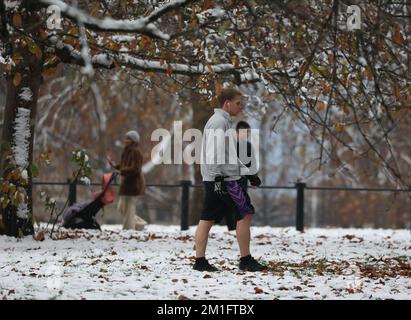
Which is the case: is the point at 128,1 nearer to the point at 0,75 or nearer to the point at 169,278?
the point at 0,75

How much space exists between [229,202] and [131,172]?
6151 mm

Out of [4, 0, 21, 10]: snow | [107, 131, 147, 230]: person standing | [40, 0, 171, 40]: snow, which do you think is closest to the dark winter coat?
[107, 131, 147, 230]: person standing

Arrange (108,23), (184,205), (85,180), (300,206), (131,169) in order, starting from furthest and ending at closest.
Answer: (300,206) → (184,205) → (131,169) → (85,180) → (108,23)

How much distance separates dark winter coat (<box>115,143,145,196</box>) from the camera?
13927mm

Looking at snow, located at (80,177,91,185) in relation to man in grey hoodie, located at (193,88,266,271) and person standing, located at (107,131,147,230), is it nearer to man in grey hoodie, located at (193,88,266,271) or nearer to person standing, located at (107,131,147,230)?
person standing, located at (107,131,147,230)

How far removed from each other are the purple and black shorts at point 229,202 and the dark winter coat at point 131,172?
5912 mm

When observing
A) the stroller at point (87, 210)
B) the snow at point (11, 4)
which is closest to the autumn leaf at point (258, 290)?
the snow at point (11, 4)

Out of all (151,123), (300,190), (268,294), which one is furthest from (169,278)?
(151,123)

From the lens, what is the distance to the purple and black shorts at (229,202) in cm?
800

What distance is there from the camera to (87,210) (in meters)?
13.7

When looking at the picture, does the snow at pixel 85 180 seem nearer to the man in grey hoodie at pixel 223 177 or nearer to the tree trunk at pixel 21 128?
the tree trunk at pixel 21 128

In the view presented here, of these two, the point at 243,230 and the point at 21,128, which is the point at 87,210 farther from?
the point at 243,230

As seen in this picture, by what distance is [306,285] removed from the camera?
757 cm

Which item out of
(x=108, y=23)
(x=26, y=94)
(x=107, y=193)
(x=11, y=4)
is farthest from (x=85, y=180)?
(x=108, y=23)
